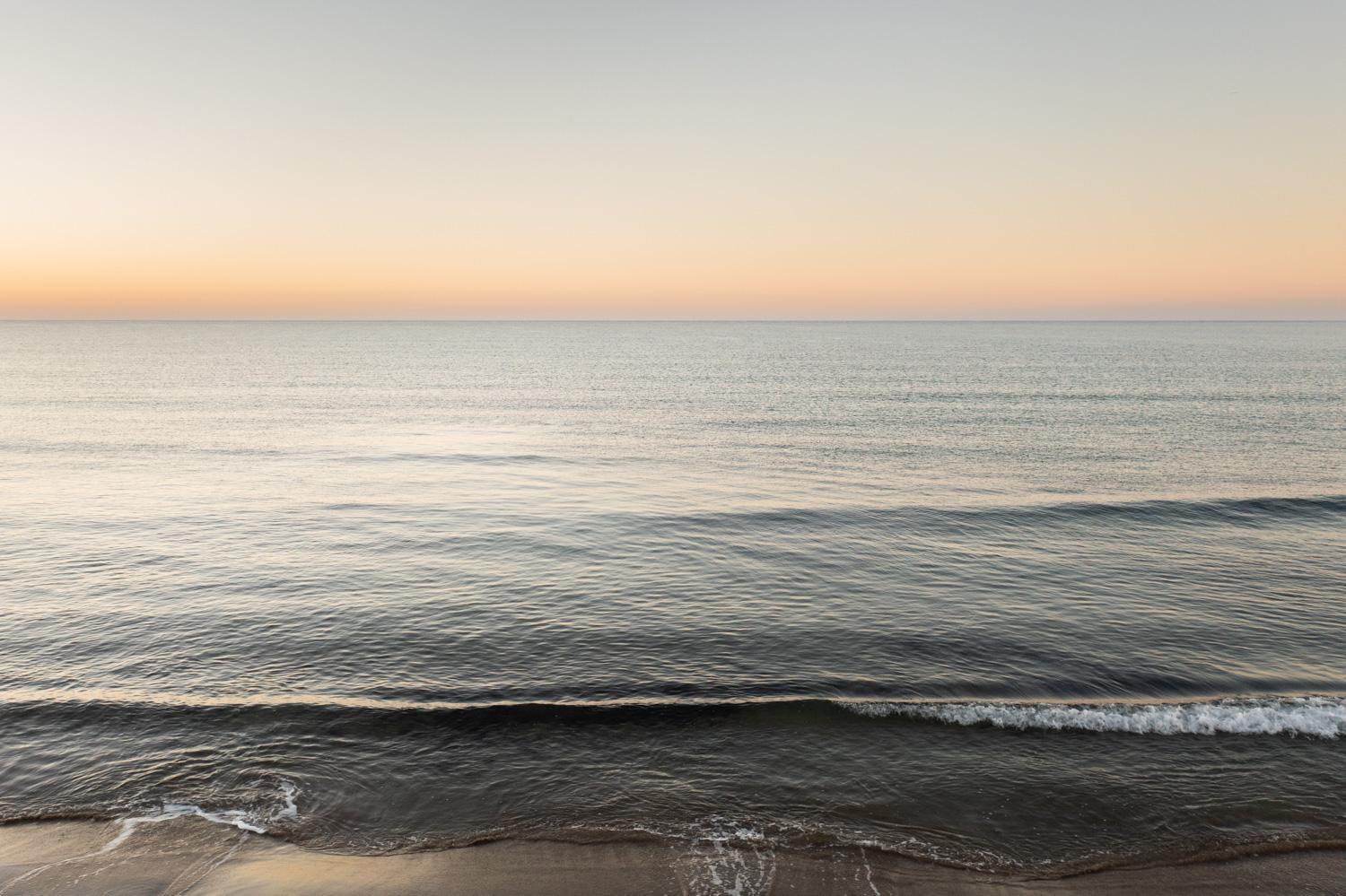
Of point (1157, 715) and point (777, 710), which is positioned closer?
point (1157, 715)

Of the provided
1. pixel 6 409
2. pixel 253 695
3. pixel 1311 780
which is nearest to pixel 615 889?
pixel 253 695

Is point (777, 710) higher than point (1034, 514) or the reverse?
the reverse

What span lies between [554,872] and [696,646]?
38.5ft

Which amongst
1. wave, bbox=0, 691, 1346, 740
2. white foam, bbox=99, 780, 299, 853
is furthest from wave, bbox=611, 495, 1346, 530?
white foam, bbox=99, 780, 299, 853

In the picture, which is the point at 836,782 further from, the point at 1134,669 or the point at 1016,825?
the point at 1134,669

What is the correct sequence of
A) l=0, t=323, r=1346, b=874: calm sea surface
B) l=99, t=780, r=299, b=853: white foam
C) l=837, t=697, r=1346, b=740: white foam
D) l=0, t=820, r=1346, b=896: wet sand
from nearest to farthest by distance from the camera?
1. l=0, t=820, r=1346, b=896: wet sand
2. l=99, t=780, r=299, b=853: white foam
3. l=0, t=323, r=1346, b=874: calm sea surface
4. l=837, t=697, r=1346, b=740: white foam

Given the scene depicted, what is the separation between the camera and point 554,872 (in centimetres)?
1442

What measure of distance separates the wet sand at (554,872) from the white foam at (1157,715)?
212 inches

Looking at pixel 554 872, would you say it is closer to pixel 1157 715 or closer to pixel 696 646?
pixel 696 646

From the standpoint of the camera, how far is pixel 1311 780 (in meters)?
17.6

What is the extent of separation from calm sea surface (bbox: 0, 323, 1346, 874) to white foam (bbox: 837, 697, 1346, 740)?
0.11 meters

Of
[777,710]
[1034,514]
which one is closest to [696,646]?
[777,710]

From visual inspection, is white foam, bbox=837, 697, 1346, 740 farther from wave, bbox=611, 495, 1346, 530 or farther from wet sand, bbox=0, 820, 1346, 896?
wave, bbox=611, 495, 1346, 530

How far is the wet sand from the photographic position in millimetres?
13938
